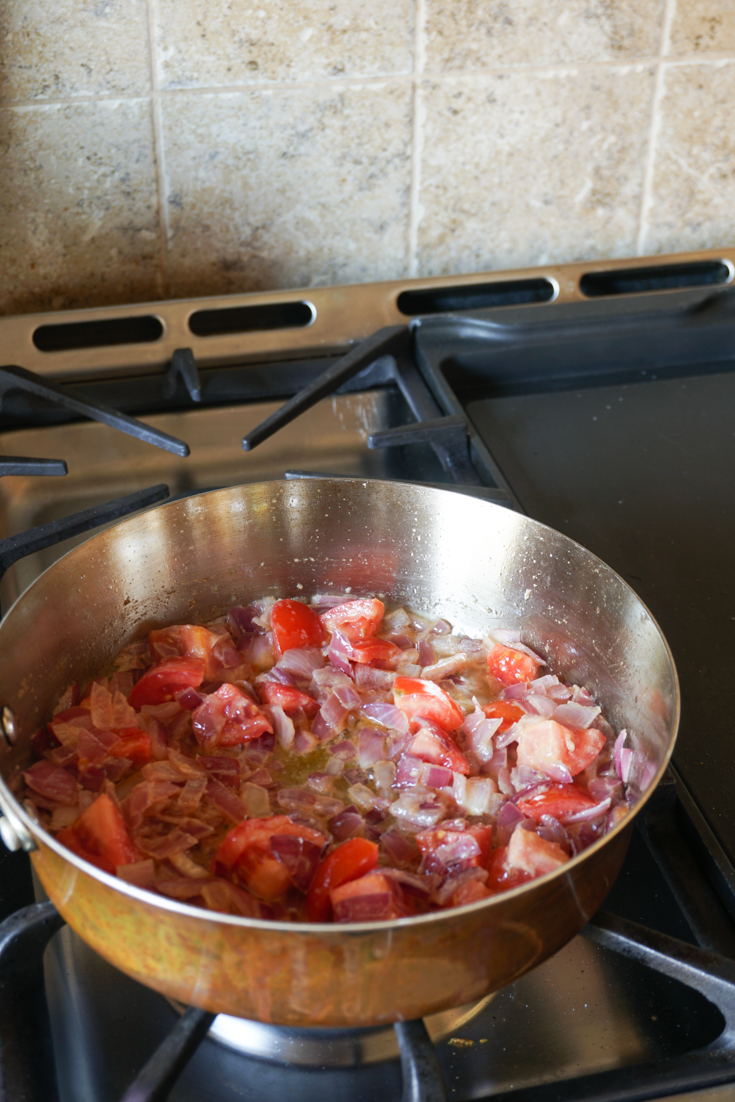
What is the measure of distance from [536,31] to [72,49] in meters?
0.45

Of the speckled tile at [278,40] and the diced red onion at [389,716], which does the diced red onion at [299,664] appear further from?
the speckled tile at [278,40]

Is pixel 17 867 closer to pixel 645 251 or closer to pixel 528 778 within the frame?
pixel 528 778

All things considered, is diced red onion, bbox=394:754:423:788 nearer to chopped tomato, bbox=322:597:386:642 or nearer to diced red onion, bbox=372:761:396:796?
diced red onion, bbox=372:761:396:796

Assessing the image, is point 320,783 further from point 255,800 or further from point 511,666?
Result: point 511,666

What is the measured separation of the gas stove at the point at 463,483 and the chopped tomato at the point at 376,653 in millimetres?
144

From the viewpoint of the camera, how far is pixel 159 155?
2.96 ft

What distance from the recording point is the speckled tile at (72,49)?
0.81 m

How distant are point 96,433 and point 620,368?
1.82 ft

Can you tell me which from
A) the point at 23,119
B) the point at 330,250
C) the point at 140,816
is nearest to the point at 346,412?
the point at 330,250

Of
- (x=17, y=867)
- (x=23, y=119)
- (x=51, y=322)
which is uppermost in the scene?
(x=23, y=119)

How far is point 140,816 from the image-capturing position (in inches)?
21.7

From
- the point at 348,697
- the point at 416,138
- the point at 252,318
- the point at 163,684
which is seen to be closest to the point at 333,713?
the point at 348,697

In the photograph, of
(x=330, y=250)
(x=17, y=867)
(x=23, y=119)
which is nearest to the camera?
(x=17, y=867)

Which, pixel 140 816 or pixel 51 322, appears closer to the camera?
pixel 140 816
